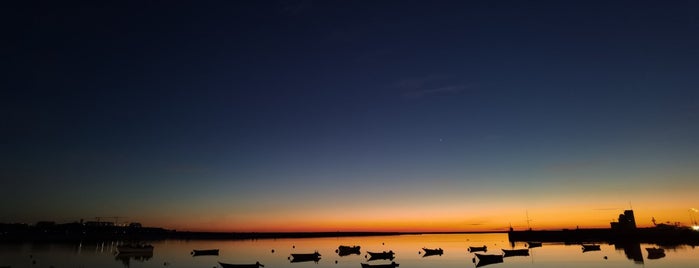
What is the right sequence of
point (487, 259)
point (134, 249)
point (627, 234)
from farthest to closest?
point (627, 234) < point (134, 249) < point (487, 259)

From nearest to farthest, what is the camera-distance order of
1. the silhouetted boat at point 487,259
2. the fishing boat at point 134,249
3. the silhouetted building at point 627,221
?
the silhouetted boat at point 487,259 < the fishing boat at point 134,249 < the silhouetted building at point 627,221

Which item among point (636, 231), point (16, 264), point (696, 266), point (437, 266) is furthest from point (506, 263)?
point (16, 264)

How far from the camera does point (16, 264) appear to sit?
61250 millimetres

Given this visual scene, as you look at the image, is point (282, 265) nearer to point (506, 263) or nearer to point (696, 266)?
point (506, 263)

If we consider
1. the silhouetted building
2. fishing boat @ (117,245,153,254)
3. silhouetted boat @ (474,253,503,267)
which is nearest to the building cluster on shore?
the silhouetted building

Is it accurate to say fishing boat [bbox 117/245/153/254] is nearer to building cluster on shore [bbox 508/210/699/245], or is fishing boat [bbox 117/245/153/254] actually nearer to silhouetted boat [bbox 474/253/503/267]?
silhouetted boat [bbox 474/253/503/267]

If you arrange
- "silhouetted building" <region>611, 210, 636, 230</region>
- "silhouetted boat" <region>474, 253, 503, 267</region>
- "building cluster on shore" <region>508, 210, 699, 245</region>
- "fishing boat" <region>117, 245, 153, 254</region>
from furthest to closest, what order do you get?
"silhouetted building" <region>611, 210, 636, 230</region>, "building cluster on shore" <region>508, 210, 699, 245</region>, "fishing boat" <region>117, 245, 153, 254</region>, "silhouetted boat" <region>474, 253, 503, 267</region>

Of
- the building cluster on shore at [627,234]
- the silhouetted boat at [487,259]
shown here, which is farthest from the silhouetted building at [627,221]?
the silhouetted boat at [487,259]

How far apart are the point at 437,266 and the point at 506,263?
12.5 metres

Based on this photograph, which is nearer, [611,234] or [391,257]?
[391,257]

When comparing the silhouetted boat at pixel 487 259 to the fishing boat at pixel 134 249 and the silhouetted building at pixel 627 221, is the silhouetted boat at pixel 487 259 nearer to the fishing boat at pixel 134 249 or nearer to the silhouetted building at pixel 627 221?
the silhouetted building at pixel 627 221

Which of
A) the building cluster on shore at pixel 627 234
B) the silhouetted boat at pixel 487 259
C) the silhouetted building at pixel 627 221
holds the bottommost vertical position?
the silhouetted boat at pixel 487 259

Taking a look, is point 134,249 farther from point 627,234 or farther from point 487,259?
point 627,234

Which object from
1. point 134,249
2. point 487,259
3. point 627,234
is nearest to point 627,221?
point 627,234
